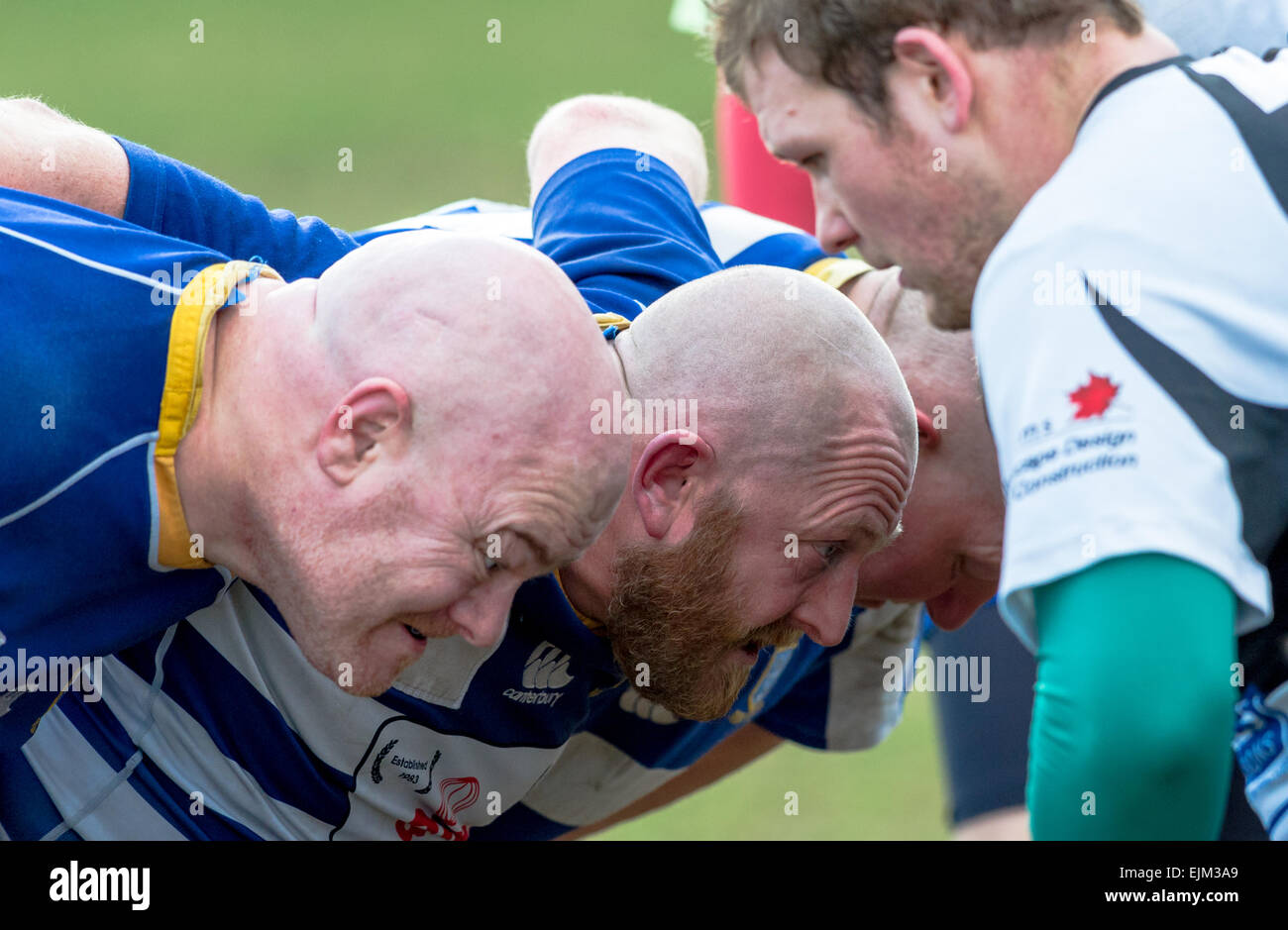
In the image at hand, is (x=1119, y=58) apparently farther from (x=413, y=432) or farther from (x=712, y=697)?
(x=712, y=697)

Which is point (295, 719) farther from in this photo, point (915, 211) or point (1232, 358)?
point (1232, 358)

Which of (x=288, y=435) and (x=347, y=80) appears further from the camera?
(x=347, y=80)

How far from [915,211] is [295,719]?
1103mm

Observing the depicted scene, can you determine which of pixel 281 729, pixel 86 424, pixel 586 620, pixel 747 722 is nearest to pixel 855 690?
pixel 747 722

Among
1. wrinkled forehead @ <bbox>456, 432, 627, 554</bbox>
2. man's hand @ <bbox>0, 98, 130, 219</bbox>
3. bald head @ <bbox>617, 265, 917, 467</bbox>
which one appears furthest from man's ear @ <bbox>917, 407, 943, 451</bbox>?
man's hand @ <bbox>0, 98, 130, 219</bbox>

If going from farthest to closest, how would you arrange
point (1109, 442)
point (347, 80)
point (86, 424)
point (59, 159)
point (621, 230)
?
point (347, 80)
point (621, 230)
point (59, 159)
point (86, 424)
point (1109, 442)

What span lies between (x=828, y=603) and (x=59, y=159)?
1215 millimetres

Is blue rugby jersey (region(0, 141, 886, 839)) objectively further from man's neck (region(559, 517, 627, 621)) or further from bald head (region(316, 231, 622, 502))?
bald head (region(316, 231, 622, 502))

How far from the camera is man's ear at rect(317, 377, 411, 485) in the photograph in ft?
5.47

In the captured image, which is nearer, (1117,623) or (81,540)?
(1117,623)

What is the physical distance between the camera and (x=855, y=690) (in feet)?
9.28

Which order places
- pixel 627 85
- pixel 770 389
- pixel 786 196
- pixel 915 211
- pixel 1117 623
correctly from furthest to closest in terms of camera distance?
pixel 627 85
pixel 786 196
pixel 770 389
pixel 915 211
pixel 1117 623

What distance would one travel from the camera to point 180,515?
1.70 m
